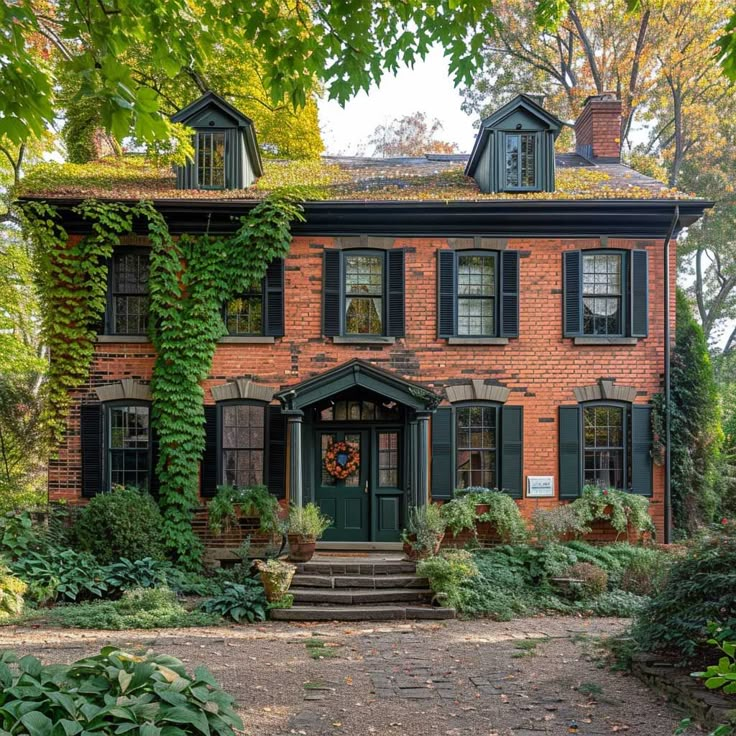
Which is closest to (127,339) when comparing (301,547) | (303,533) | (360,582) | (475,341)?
(303,533)

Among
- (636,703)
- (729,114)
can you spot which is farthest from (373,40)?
(729,114)

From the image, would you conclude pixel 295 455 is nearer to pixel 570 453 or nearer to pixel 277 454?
pixel 277 454

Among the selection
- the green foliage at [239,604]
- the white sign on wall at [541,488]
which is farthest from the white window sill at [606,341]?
the green foliage at [239,604]

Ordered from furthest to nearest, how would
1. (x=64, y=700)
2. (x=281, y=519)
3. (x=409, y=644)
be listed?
(x=281, y=519)
(x=409, y=644)
(x=64, y=700)

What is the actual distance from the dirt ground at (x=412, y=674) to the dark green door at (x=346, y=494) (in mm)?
3301

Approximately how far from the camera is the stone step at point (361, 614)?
1020 centimetres

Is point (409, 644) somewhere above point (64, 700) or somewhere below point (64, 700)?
below

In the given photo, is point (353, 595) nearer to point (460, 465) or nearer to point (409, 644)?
point (409, 644)

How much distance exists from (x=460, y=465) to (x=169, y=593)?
5713mm

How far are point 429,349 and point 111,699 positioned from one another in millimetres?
9765

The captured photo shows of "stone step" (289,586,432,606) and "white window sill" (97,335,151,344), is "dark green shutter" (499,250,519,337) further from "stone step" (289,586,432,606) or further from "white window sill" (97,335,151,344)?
"white window sill" (97,335,151,344)

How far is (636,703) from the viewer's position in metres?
6.27

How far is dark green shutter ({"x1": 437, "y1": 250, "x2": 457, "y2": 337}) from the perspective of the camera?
13430mm

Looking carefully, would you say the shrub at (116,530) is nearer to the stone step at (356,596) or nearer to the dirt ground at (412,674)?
the dirt ground at (412,674)
